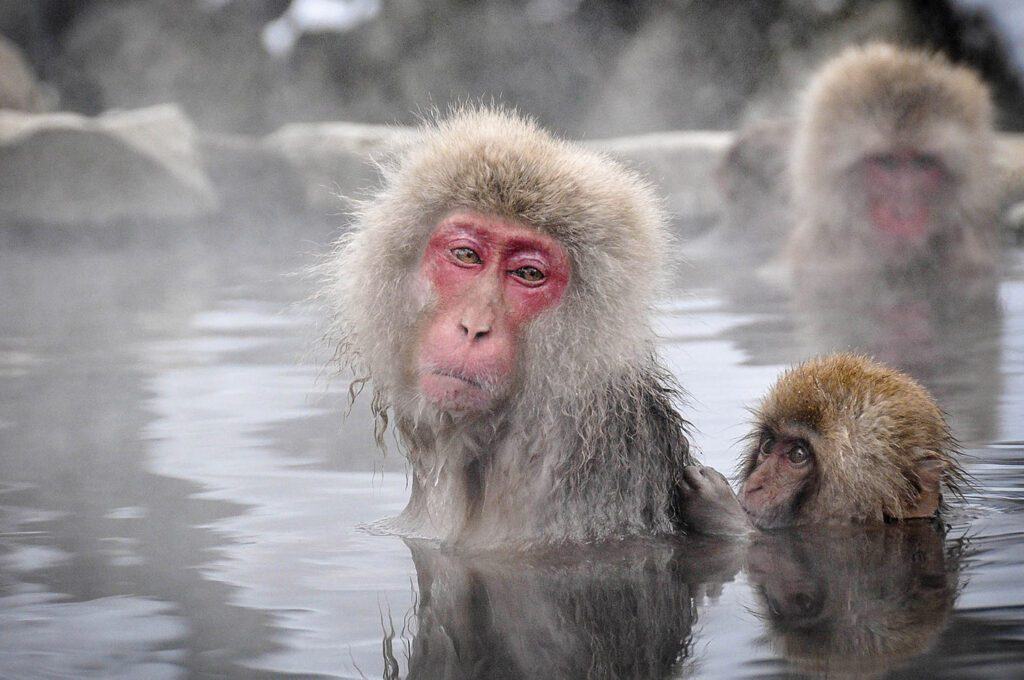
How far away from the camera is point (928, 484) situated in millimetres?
3332

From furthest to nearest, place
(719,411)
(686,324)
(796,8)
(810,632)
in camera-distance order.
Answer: (796,8)
(686,324)
(719,411)
(810,632)

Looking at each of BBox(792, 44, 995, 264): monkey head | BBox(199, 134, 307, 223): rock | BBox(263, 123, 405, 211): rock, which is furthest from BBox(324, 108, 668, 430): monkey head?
BBox(199, 134, 307, 223): rock

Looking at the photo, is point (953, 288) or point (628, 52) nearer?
point (953, 288)

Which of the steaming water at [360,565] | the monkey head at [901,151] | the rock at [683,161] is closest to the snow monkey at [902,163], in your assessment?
the monkey head at [901,151]

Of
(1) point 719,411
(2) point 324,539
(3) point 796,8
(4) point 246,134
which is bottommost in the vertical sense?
(2) point 324,539

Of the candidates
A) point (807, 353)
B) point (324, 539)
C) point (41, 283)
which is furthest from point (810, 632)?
point (41, 283)

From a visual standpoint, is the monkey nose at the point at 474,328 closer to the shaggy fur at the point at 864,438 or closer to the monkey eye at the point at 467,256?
the monkey eye at the point at 467,256

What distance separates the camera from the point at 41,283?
853cm

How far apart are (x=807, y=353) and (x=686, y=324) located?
1151 mm

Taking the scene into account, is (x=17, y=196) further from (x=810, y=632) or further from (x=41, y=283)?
(x=810, y=632)

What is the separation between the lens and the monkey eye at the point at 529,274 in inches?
121

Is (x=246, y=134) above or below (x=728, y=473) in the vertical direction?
above

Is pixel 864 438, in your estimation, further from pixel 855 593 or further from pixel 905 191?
pixel 905 191

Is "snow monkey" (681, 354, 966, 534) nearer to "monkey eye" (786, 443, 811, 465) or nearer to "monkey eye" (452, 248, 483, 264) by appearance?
"monkey eye" (786, 443, 811, 465)
